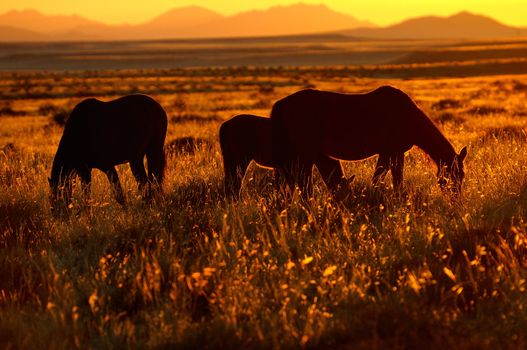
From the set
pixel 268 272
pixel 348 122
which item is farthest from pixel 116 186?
pixel 268 272

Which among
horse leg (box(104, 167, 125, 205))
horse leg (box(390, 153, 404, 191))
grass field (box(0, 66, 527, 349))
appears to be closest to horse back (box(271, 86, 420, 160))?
horse leg (box(390, 153, 404, 191))

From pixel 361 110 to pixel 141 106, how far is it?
302 centimetres

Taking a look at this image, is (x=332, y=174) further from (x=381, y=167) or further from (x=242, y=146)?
(x=242, y=146)

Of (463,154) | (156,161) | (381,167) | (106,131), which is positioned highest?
(106,131)

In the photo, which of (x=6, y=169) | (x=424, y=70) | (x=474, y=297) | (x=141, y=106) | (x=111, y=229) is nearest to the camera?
(x=474, y=297)

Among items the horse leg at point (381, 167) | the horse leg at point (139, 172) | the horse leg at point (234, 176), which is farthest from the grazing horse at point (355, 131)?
the horse leg at point (139, 172)

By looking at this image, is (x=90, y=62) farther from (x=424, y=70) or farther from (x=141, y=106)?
(x=141, y=106)

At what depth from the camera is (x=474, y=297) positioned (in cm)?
498

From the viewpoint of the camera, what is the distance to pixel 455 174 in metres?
7.47

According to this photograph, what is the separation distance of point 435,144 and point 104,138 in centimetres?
423

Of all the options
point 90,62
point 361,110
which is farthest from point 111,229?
point 90,62

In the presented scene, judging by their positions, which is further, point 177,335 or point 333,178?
point 333,178

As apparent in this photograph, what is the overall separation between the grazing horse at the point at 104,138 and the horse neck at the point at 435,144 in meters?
3.48

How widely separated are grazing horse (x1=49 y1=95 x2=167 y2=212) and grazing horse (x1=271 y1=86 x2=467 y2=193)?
6.38 ft
